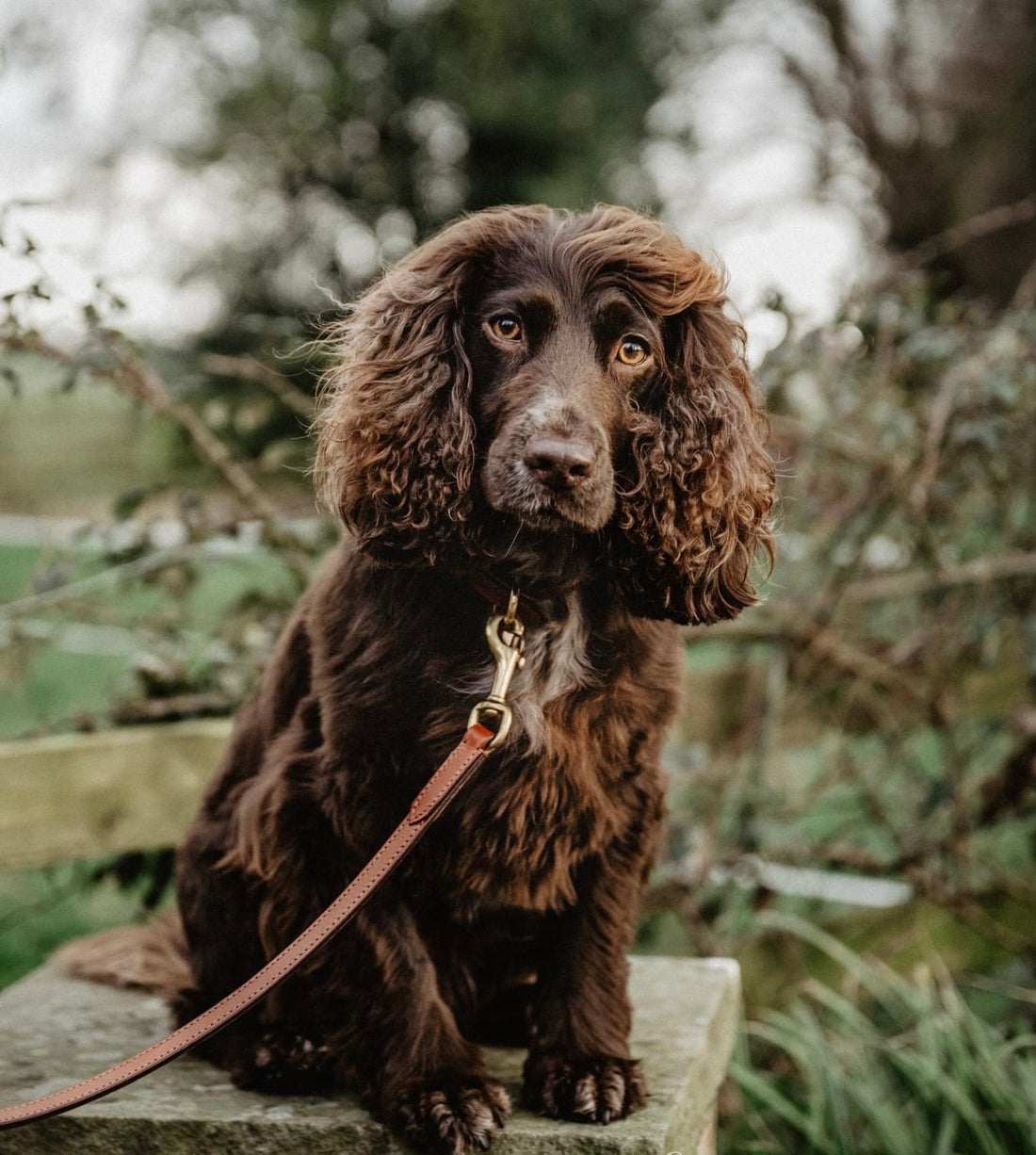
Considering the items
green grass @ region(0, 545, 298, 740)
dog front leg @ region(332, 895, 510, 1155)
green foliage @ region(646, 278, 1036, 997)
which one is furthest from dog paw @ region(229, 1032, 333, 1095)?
green foliage @ region(646, 278, 1036, 997)

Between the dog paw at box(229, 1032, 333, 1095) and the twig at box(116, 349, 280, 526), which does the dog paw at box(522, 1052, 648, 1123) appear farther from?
the twig at box(116, 349, 280, 526)

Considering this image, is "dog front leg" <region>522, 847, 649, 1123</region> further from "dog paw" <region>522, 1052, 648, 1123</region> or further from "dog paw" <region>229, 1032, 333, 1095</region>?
"dog paw" <region>229, 1032, 333, 1095</region>

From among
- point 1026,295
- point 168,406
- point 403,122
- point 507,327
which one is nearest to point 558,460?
point 507,327

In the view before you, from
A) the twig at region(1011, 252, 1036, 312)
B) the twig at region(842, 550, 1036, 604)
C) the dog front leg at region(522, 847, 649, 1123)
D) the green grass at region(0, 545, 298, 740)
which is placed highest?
the twig at region(1011, 252, 1036, 312)

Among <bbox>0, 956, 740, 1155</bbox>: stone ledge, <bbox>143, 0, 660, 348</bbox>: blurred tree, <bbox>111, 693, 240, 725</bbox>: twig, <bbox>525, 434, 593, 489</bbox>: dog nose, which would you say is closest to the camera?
<bbox>525, 434, 593, 489</bbox>: dog nose

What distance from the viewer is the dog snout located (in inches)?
78.5

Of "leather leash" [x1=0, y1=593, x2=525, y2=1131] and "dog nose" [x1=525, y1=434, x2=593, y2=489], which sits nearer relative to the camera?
"leather leash" [x1=0, y1=593, x2=525, y2=1131]

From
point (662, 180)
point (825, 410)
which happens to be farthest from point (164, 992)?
point (662, 180)

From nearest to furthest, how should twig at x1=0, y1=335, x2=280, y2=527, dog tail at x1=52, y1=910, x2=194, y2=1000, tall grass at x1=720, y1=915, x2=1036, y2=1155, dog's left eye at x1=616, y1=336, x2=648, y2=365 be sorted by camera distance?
dog's left eye at x1=616, y1=336, x2=648, y2=365 < dog tail at x1=52, y1=910, x2=194, y2=1000 < tall grass at x1=720, y1=915, x2=1036, y2=1155 < twig at x1=0, y1=335, x2=280, y2=527

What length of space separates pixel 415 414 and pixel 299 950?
0.90 metres

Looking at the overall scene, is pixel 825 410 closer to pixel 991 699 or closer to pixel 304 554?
pixel 991 699

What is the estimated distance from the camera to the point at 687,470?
7.34 ft

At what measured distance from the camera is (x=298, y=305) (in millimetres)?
10859

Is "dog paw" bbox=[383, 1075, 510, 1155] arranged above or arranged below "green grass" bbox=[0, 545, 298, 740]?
below
